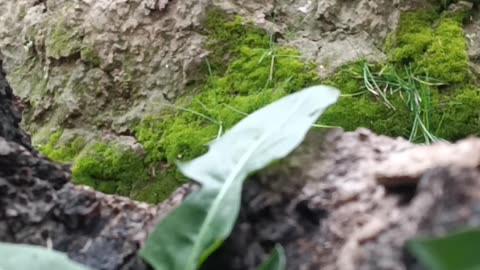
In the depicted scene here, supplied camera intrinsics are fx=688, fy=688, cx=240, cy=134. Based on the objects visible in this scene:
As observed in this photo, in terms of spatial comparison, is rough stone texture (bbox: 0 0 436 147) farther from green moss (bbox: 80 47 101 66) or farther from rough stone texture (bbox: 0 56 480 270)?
rough stone texture (bbox: 0 56 480 270)

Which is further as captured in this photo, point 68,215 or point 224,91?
point 224,91

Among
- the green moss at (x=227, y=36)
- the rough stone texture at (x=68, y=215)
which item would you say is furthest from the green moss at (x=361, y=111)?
the rough stone texture at (x=68, y=215)

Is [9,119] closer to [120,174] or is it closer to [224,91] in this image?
[120,174]

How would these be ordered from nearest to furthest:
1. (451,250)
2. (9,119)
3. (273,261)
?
(451,250) → (273,261) → (9,119)

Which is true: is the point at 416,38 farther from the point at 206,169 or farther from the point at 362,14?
the point at 206,169

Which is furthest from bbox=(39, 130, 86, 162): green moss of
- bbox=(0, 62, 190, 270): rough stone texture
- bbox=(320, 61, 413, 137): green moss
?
bbox=(0, 62, 190, 270): rough stone texture

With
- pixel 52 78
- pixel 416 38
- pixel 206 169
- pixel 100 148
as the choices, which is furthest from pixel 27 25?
pixel 206 169

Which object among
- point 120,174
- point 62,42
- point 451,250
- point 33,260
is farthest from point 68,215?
point 62,42
